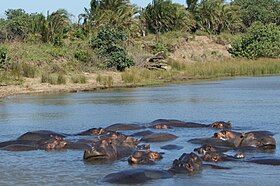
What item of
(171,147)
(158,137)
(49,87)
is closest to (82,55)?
(49,87)

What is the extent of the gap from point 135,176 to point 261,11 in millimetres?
52054

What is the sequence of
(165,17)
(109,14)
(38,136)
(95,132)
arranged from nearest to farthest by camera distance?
(38,136) < (95,132) < (109,14) < (165,17)

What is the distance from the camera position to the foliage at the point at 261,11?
57.7 metres

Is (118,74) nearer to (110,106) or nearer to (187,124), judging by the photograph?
(110,106)

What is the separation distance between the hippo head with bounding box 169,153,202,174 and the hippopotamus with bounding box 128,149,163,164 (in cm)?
76

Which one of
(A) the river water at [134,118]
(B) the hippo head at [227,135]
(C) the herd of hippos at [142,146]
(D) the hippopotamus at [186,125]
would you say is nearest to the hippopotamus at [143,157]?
(C) the herd of hippos at [142,146]

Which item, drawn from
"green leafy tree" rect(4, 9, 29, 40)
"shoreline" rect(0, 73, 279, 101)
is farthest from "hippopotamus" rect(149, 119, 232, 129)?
"green leafy tree" rect(4, 9, 29, 40)

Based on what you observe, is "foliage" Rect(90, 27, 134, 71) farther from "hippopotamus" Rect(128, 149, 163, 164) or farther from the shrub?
"hippopotamus" Rect(128, 149, 163, 164)

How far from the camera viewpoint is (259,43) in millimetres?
42781

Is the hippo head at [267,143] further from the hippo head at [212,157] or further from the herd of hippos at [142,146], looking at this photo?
the hippo head at [212,157]

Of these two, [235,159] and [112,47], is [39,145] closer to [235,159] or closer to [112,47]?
[235,159]

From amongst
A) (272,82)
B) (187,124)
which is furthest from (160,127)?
(272,82)

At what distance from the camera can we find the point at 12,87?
24.8 metres

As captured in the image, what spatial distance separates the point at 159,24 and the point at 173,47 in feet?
16.4
